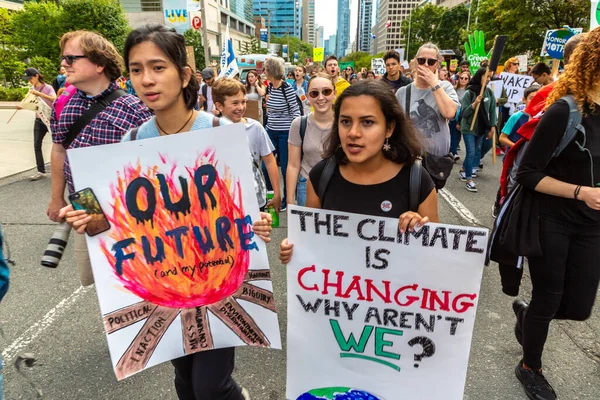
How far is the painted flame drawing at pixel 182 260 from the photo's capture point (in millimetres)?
1654

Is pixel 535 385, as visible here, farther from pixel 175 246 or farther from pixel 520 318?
pixel 175 246

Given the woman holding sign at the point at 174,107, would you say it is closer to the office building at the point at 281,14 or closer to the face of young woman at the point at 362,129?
the face of young woman at the point at 362,129

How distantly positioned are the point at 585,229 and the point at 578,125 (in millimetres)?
528

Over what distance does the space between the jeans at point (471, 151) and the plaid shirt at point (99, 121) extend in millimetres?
5830

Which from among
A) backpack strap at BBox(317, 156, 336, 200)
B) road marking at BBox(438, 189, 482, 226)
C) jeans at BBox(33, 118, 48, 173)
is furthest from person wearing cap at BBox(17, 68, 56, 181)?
backpack strap at BBox(317, 156, 336, 200)

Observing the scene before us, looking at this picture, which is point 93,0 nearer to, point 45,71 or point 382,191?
point 45,71

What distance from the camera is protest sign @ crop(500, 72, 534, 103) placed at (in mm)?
7562

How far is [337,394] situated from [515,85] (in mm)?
7688

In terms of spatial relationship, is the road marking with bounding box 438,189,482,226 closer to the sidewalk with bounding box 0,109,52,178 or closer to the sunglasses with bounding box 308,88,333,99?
the sunglasses with bounding box 308,88,333,99

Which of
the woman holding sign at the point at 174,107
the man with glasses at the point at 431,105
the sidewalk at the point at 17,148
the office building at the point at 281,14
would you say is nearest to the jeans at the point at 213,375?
the woman holding sign at the point at 174,107

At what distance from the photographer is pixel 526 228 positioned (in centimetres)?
218

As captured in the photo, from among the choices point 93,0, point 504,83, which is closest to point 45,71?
point 93,0

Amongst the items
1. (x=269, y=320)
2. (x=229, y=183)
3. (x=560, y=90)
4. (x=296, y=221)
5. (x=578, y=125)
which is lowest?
(x=269, y=320)

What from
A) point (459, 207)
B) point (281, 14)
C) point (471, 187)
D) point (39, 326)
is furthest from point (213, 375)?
point (281, 14)
